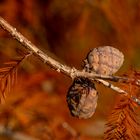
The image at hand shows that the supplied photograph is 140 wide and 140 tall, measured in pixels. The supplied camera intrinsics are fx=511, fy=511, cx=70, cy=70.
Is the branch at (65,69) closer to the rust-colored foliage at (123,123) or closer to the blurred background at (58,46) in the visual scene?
the rust-colored foliage at (123,123)

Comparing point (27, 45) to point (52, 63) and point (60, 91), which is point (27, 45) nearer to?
point (52, 63)

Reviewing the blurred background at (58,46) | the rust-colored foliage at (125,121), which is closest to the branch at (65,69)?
the rust-colored foliage at (125,121)

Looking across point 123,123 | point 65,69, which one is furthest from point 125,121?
point 65,69

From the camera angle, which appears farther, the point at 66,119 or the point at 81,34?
the point at 81,34

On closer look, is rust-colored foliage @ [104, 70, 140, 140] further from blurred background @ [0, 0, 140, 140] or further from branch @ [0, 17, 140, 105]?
blurred background @ [0, 0, 140, 140]

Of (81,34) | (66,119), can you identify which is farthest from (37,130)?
(81,34)

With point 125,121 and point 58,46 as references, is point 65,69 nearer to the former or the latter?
point 125,121

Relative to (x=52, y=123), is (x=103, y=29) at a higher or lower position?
higher

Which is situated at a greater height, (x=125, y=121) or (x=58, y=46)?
(x=58, y=46)
